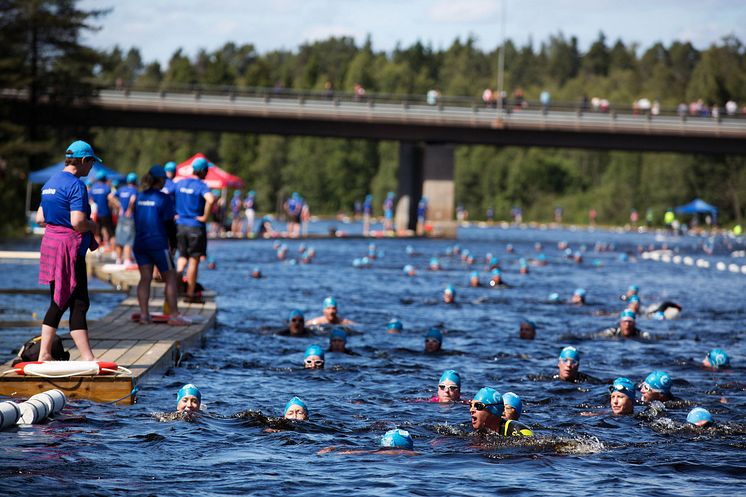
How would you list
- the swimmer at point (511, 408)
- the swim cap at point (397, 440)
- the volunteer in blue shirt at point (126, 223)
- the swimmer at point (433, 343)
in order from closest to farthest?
the swim cap at point (397, 440) → the swimmer at point (511, 408) → the swimmer at point (433, 343) → the volunteer in blue shirt at point (126, 223)

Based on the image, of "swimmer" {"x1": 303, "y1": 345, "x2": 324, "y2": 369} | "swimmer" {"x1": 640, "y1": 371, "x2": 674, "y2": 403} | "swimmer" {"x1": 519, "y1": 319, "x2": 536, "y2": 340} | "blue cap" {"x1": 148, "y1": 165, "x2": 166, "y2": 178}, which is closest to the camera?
"swimmer" {"x1": 640, "y1": 371, "x2": 674, "y2": 403}

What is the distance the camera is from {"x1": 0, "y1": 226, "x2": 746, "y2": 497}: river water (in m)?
10.1

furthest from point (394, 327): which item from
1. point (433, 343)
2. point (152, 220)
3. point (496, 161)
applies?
point (496, 161)

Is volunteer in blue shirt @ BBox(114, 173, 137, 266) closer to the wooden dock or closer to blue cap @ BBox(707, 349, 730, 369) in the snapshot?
the wooden dock

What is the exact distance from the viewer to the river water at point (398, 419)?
10.1 m

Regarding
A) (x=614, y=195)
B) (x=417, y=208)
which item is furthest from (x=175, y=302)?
(x=614, y=195)

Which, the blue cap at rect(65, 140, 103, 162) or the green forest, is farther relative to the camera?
the green forest

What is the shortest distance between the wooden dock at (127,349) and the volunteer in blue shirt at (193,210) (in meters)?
1.23

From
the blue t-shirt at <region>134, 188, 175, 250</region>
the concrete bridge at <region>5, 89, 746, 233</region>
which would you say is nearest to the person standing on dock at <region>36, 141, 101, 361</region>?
the blue t-shirt at <region>134, 188, 175, 250</region>

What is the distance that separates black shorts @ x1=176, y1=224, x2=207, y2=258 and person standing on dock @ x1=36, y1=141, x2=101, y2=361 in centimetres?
578

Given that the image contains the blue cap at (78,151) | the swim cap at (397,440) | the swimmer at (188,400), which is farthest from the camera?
the swimmer at (188,400)

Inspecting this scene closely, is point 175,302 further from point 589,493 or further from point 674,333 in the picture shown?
point 674,333

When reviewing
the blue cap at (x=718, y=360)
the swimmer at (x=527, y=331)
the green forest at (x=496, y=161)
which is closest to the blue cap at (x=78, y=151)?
the blue cap at (x=718, y=360)

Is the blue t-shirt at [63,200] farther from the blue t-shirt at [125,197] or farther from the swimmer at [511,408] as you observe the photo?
the blue t-shirt at [125,197]
